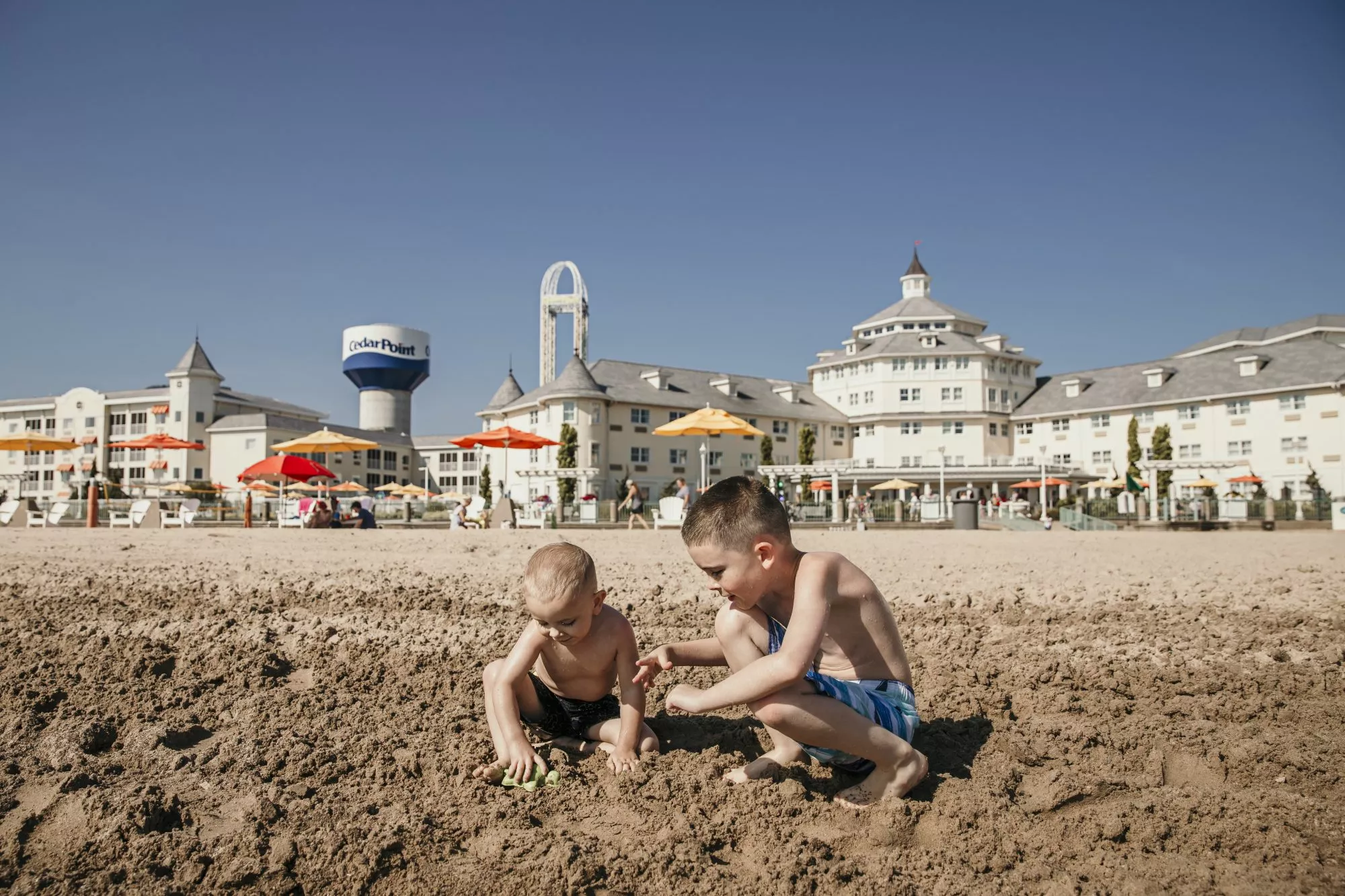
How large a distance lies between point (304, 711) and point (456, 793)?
1.13m

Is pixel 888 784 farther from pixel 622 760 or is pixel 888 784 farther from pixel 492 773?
pixel 492 773

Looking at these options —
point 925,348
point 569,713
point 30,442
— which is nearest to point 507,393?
point 925,348

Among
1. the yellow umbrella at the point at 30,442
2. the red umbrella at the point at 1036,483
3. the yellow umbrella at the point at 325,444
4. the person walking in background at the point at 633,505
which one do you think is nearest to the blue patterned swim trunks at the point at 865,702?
the person walking in background at the point at 633,505

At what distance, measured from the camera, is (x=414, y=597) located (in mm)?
6176

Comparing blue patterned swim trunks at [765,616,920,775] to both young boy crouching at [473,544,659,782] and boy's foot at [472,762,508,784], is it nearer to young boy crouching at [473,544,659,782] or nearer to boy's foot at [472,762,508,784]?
young boy crouching at [473,544,659,782]

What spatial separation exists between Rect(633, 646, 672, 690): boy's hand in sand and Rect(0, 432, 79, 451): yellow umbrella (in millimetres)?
27540

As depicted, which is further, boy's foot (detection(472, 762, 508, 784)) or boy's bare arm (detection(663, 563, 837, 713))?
boy's foot (detection(472, 762, 508, 784))

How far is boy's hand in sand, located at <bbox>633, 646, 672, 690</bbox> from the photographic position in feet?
9.30

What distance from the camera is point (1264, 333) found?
62125 mm

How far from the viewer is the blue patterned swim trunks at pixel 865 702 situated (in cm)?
258

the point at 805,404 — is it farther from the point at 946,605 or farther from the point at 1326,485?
the point at 946,605

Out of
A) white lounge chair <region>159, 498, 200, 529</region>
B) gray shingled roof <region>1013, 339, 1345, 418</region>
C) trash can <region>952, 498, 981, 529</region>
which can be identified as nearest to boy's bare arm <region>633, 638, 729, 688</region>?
white lounge chair <region>159, 498, 200, 529</region>

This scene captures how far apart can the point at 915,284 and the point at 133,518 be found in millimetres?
61708

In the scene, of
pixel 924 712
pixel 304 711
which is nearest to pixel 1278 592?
pixel 924 712
